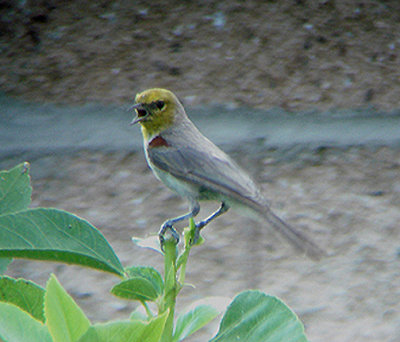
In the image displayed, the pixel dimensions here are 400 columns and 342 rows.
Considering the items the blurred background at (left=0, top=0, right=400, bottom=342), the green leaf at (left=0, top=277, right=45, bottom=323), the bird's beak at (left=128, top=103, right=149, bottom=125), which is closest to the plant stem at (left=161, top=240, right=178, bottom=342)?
the green leaf at (left=0, top=277, right=45, bottom=323)

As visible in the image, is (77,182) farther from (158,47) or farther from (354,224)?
(354,224)

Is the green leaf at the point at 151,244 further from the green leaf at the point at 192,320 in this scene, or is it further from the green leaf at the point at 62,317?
the green leaf at the point at 62,317

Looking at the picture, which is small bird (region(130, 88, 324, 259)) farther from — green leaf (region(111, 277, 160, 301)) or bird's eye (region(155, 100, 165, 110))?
green leaf (region(111, 277, 160, 301))

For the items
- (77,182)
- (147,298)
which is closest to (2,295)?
(147,298)

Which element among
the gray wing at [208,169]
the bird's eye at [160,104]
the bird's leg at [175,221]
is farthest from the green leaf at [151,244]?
the bird's eye at [160,104]

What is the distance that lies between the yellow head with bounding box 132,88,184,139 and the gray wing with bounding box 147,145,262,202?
55mm

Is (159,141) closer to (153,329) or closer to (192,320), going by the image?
(192,320)

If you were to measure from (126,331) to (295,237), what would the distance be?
43 cm

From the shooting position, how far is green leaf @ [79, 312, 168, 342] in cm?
44

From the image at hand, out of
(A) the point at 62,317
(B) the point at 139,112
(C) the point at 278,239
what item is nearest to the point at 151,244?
(A) the point at 62,317

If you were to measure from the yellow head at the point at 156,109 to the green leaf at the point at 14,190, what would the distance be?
0.92 feet

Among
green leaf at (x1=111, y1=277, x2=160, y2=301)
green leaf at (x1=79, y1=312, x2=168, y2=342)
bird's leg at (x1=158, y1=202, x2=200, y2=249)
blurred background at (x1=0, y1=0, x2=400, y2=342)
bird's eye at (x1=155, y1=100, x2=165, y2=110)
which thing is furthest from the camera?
bird's eye at (x1=155, y1=100, x2=165, y2=110)

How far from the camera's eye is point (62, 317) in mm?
468

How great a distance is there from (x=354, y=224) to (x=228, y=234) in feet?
0.56
